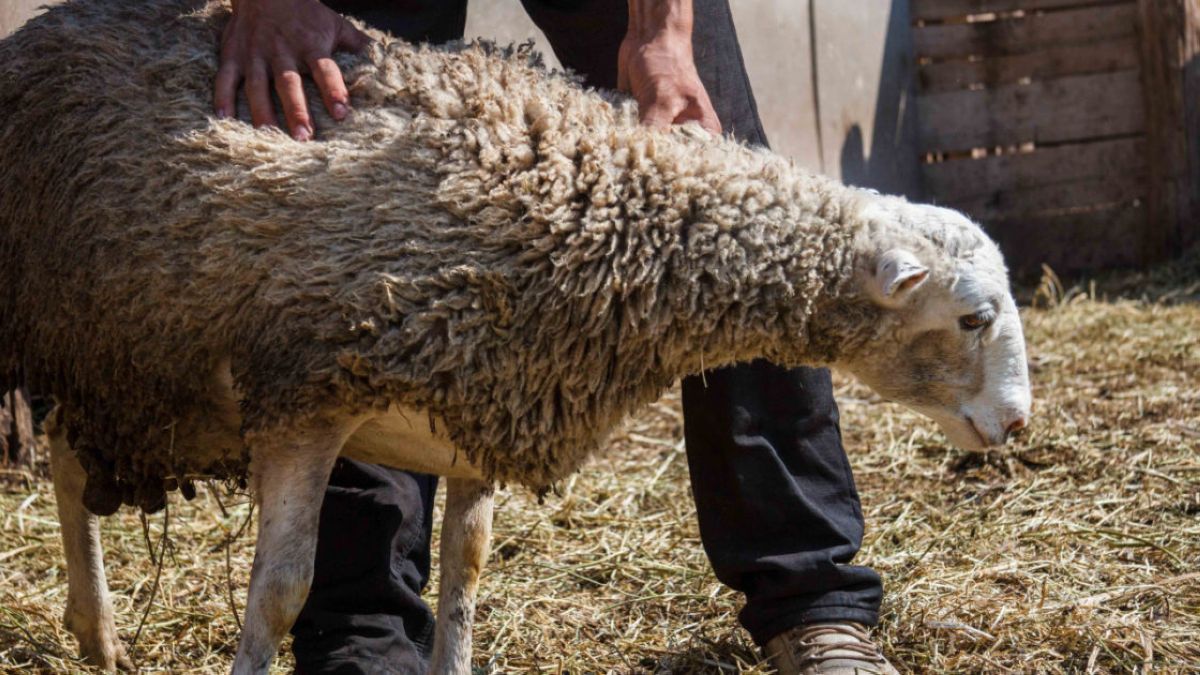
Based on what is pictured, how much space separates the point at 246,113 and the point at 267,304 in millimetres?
403

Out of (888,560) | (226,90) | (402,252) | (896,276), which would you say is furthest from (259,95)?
(888,560)

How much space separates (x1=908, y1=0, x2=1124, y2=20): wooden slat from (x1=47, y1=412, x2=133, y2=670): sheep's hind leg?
6.23 meters

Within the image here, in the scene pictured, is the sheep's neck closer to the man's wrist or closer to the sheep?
the sheep

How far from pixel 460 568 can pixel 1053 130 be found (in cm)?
620

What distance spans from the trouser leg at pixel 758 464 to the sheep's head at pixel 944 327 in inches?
12.3

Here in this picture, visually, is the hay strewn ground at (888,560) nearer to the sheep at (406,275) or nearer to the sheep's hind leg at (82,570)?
the sheep's hind leg at (82,570)

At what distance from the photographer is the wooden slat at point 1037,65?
797cm

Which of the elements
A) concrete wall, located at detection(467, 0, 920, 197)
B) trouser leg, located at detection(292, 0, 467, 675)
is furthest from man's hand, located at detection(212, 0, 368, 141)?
concrete wall, located at detection(467, 0, 920, 197)

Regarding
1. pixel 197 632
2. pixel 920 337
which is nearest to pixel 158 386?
pixel 197 632

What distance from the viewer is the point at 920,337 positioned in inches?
102

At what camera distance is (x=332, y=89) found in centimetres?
250

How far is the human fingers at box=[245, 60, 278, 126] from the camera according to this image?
250 centimetres

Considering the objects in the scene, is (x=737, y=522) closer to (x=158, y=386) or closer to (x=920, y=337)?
(x=920, y=337)

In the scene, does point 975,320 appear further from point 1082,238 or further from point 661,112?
point 1082,238
